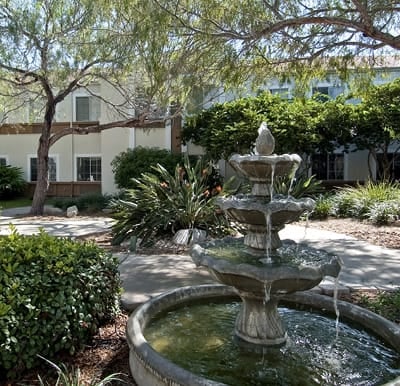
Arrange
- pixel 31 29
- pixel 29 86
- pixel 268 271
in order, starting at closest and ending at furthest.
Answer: pixel 268 271 → pixel 31 29 → pixel 29 86

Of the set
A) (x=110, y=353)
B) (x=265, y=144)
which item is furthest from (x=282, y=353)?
(x=265, y=144)

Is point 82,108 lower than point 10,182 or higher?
higher

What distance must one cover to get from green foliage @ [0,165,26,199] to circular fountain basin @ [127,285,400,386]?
62.5ft

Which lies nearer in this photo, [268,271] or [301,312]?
[268,271]

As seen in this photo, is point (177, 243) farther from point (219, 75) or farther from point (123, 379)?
point (123, 379)

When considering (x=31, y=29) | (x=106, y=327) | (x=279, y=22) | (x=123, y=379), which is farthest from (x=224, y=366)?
(x=31, y=29)

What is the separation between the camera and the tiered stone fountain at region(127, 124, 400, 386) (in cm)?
287

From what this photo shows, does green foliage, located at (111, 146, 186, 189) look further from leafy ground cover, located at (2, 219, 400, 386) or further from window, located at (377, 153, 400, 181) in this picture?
leafy ground cover, located at (2, 219, 400, 386)

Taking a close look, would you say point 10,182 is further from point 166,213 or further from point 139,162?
point 166,213

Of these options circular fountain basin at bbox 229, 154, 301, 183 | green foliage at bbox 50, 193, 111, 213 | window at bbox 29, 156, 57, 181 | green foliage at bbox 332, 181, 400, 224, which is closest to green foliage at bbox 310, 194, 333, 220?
green foliage at bbox 332, 181, 400, 224

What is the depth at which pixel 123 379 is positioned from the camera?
10.1 feet

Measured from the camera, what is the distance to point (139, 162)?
17047 mm

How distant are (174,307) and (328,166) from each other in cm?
1749

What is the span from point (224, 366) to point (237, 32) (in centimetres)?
612
